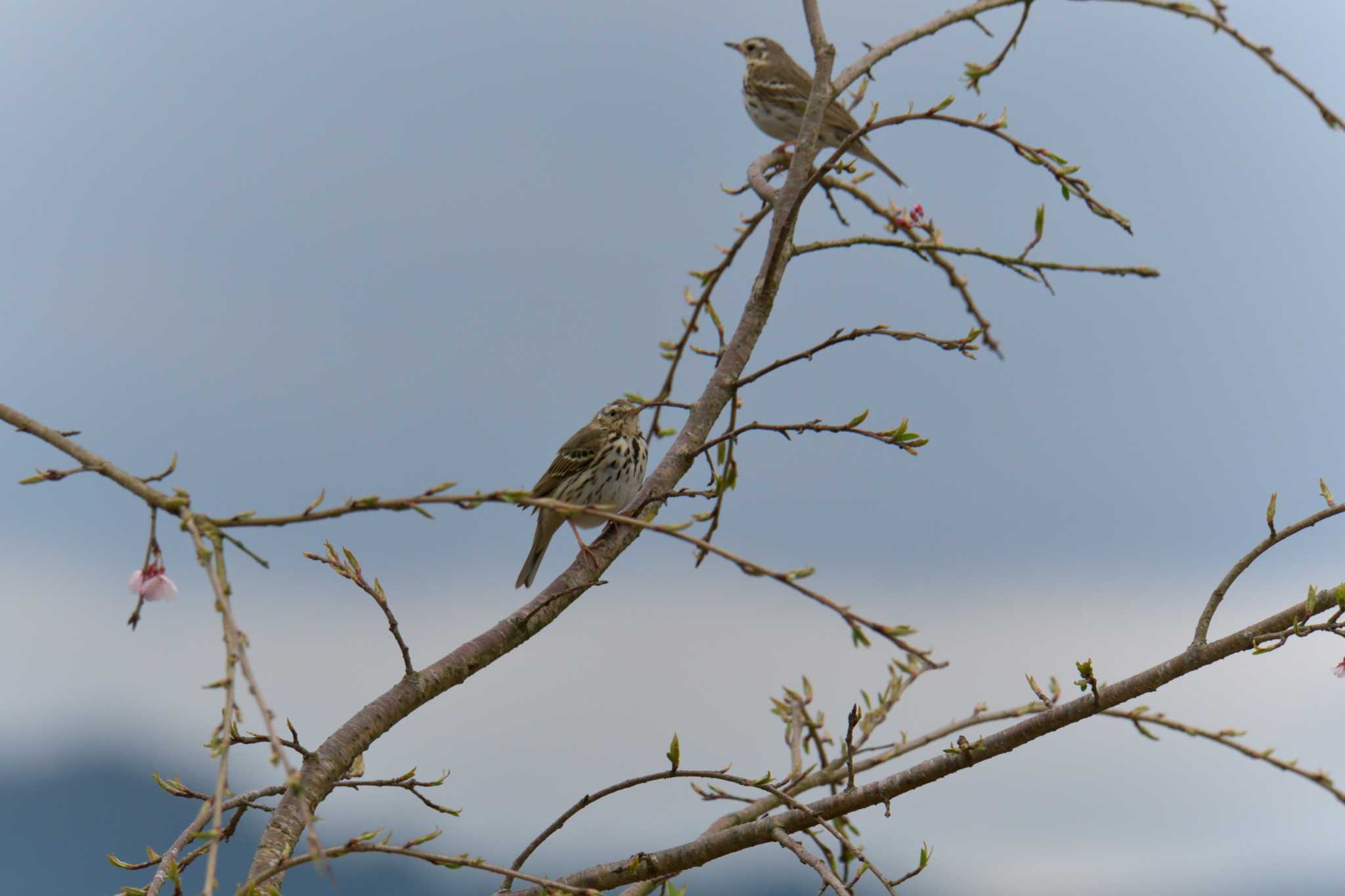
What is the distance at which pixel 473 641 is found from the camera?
449 centimetres

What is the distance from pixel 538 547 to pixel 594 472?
2.28 feet

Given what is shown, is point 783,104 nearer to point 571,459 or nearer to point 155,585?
point 571,459

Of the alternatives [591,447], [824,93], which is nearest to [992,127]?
[824,93]

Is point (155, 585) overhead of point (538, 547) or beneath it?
beneath

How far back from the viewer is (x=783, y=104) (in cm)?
1071

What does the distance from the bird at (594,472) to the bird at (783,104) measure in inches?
119

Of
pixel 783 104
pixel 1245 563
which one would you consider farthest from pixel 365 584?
pixel 783 104

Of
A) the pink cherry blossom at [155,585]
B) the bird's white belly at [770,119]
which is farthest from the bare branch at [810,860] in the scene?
the bird's white belly at [770,119]

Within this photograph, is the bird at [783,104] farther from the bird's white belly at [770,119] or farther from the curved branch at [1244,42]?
the curved branch at [1244,42]

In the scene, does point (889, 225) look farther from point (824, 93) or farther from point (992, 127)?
point (824, 93)

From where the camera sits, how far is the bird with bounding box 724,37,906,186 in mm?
10016

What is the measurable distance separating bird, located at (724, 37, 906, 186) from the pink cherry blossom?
7390mm

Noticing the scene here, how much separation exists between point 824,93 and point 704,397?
1.35m

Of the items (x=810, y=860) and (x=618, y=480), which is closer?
(x=810, y=860)
